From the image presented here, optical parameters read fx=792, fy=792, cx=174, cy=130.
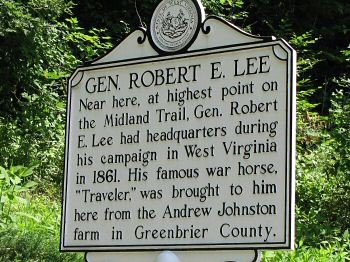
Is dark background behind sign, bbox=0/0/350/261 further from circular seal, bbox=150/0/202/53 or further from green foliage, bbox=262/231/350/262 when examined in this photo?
circular seal, bbox=150/0/202/53

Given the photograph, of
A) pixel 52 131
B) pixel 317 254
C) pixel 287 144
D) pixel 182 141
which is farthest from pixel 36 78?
pixel 287 144

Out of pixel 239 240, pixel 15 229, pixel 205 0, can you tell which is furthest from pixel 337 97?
pixel 239 240

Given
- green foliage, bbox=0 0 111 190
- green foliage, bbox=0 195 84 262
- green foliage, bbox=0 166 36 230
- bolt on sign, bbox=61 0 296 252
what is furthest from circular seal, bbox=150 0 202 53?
green foliage, bbox=0 0 111 190

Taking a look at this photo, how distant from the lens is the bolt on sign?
14.8 feet

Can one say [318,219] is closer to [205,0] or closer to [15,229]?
[15,229]

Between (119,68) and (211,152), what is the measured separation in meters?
0.92

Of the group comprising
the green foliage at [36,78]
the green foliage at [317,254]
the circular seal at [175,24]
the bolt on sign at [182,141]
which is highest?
the green foliage at [36,78]

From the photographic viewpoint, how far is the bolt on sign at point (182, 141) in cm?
452

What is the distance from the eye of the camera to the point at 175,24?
5.02 m

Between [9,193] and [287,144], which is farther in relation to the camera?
[9,193]

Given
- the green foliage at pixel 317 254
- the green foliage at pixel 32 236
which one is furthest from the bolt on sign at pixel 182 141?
the green foliage at pixel 317 254

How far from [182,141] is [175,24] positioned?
2.50 feet

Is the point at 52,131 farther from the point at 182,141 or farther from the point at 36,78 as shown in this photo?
the point at 182,141

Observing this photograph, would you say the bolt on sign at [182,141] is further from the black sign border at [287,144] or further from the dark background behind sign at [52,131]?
the dark background behind sign at [52,131]
